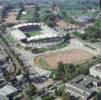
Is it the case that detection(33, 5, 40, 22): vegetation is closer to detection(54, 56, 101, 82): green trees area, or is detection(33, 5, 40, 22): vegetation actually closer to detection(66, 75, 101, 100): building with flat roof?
detection(54, 56, 101, 82): green trees area

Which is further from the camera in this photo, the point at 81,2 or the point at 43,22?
the point at 81,2

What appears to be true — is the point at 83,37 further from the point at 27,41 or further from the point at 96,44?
the point at 27,41

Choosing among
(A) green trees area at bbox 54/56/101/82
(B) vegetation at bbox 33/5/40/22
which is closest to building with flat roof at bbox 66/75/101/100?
(A) green trees area at bbox 54/56/101/82

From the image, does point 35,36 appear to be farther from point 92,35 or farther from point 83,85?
point 83,85

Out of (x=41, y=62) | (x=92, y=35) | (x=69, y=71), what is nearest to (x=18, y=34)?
(x=41, y=62)

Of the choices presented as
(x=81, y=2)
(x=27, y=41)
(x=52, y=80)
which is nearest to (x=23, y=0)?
(x=81, y=2)
